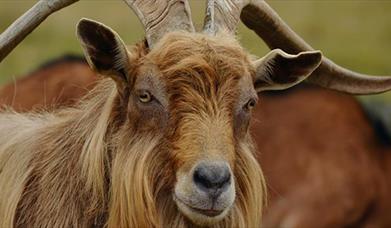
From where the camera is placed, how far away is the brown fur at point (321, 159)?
1850 cm

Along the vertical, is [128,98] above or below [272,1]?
above

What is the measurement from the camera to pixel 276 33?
34.7ft

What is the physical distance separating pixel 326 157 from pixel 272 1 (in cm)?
1241

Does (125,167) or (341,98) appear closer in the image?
(125,167)

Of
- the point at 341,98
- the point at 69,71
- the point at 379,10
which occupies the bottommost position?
the point at 379,10

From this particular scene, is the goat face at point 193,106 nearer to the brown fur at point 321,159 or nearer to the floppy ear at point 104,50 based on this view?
the floppy ear at point 104,50

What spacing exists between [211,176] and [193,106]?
0.57m

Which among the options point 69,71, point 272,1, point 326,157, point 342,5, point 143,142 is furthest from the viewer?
point 342,5

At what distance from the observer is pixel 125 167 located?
29.6 feet

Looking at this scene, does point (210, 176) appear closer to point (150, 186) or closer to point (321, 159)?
point (150, 186)

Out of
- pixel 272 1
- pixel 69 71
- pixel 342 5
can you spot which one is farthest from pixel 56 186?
pixel 342 5

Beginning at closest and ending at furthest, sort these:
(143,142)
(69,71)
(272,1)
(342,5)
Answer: (143,142)
(69,71)
(272,1)
(342,5)

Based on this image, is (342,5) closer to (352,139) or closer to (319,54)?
(352,139)

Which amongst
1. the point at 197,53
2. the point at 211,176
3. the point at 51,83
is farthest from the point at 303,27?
the point at 211,176
